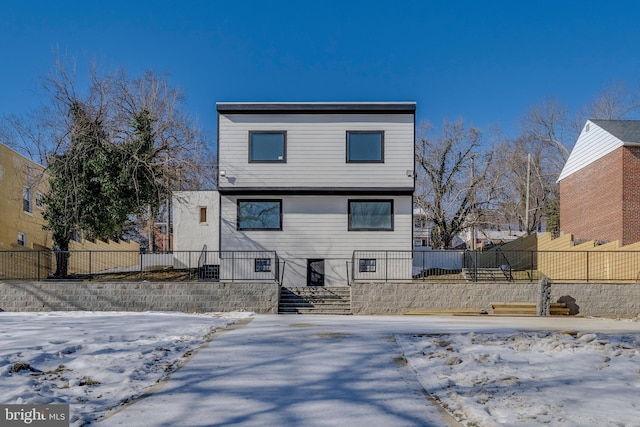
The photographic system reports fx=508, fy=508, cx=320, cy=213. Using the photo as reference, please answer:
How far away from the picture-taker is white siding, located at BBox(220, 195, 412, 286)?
63.6ft

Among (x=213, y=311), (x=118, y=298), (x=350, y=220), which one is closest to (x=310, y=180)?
(x=350, y=220)

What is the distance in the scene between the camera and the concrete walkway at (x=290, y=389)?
4906 mm

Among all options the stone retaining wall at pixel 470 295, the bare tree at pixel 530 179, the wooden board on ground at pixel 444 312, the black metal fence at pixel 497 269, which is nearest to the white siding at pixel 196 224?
the black metal fence at pixel 497 269

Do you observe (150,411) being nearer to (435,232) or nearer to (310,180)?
(310,180)

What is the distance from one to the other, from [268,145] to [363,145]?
3.68m

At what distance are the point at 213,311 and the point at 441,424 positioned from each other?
43.3 ft

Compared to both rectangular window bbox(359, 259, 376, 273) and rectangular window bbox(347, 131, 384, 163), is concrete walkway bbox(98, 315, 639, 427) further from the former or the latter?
rectangular window bbox(347, 131, 384, 163)

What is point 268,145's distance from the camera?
19672mm

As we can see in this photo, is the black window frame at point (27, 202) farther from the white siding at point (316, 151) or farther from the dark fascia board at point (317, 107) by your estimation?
the dark fascia board at point (317, 107)

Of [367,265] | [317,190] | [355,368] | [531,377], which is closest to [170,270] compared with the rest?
[317,190]

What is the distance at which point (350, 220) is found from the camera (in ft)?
64.2

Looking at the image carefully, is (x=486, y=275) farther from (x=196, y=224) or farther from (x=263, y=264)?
(x=196, y=224)

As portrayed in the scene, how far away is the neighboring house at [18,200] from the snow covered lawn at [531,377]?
63.5ft

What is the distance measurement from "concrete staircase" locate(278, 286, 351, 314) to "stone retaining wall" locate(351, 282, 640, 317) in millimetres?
603
